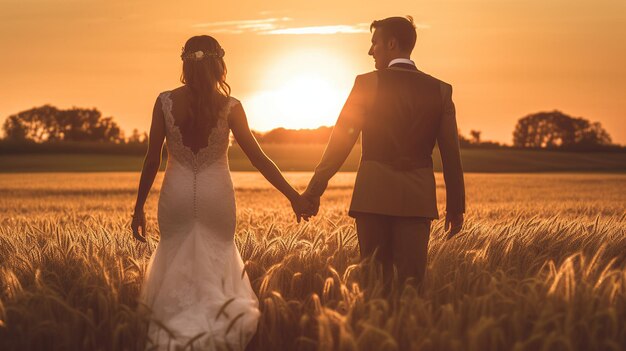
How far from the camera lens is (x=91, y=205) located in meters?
17.0

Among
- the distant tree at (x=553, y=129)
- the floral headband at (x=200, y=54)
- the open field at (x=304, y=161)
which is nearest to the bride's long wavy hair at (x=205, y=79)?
the floral headband at (x=200, y=54)

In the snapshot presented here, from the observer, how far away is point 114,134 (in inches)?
2569

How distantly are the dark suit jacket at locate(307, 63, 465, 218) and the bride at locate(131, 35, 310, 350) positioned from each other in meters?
0.83

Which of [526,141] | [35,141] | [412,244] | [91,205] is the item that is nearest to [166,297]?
[412,244]

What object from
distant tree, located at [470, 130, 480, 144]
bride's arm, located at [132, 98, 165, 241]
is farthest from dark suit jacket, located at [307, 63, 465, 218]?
distant tree, located at [470, 130, 480, 144]

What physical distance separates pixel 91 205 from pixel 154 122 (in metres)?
11.9

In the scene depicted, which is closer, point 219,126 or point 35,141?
point 219,126

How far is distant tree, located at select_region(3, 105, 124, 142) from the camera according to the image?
66125 mm

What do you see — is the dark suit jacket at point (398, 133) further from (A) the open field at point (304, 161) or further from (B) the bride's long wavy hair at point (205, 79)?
(A) the open field at point (304, 161)

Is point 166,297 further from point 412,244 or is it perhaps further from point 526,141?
point 526,141

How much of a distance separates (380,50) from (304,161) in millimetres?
44128

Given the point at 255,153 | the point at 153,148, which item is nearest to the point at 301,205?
the point at 255,153

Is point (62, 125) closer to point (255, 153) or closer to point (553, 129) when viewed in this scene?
point (553, 129)

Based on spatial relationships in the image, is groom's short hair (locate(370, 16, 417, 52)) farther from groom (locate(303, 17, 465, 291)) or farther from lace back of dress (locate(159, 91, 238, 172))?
lace back of dress (locate(159, 91, 238, 172))
